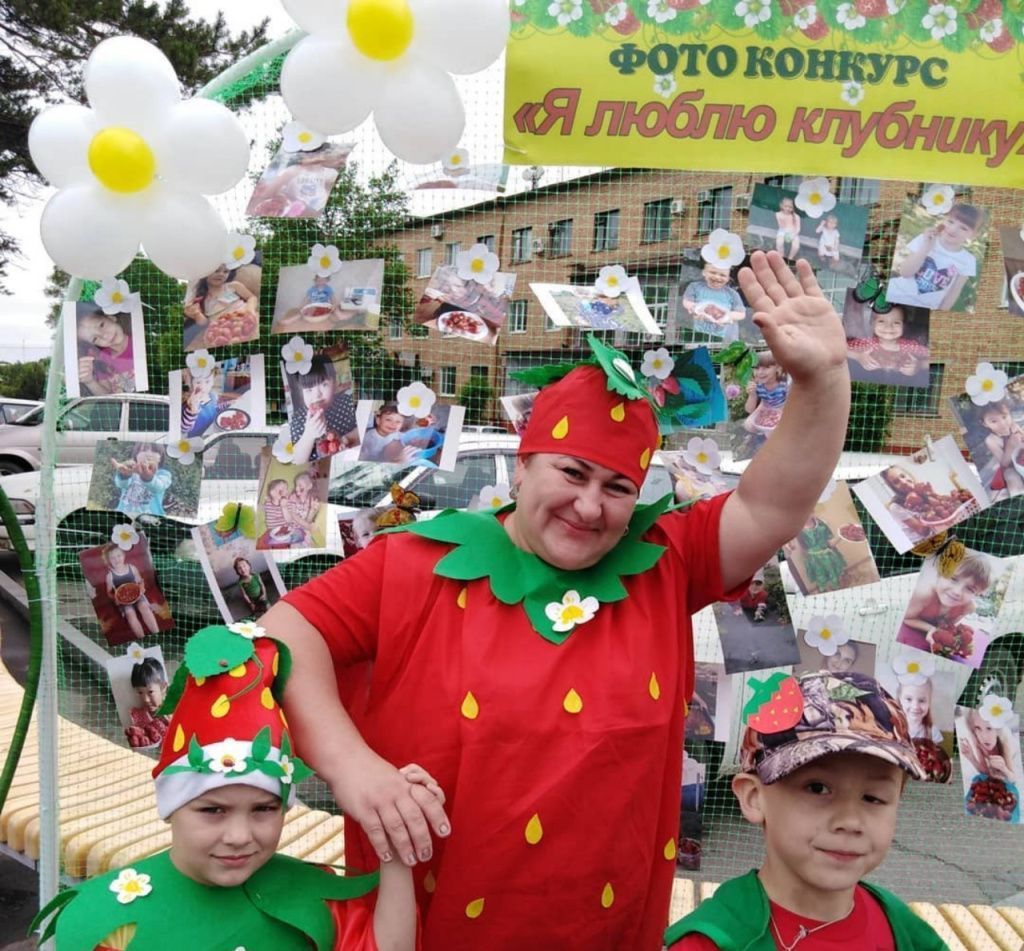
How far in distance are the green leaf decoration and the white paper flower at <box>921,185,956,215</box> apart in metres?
1.79

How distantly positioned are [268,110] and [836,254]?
1468 millimetres

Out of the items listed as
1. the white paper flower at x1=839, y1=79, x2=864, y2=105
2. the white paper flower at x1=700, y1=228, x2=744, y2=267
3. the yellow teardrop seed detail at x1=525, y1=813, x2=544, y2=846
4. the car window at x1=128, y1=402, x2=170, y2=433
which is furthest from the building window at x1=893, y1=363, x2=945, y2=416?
the car window at x1=128, y1=402, x2=170, y2=433

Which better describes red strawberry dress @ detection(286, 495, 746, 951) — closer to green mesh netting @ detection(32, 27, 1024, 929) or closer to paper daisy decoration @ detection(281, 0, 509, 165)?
green mesh netting @ detection(32, 27, 1024, 929)

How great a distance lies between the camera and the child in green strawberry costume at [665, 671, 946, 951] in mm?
1403

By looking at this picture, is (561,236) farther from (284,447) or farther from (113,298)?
(113,298)

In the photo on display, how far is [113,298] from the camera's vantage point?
7.77 ft

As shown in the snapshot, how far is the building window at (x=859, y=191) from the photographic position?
7.13 feet

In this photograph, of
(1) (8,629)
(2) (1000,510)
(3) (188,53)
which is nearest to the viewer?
(2) (1000,510)

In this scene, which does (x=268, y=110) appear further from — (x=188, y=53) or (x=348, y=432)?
(x=188, y=53)

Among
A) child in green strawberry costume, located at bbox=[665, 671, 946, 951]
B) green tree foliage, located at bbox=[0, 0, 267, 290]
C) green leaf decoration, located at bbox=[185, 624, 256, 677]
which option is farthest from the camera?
green tree foliage, located at bbox=[0, 0, 267, 290]

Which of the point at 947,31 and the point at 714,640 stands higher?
the point at 947,31

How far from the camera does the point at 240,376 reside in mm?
2393

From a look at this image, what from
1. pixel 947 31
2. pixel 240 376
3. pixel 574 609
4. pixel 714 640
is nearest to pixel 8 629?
pixel 240 376

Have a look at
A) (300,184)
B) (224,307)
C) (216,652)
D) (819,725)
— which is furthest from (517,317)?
(819,725)
